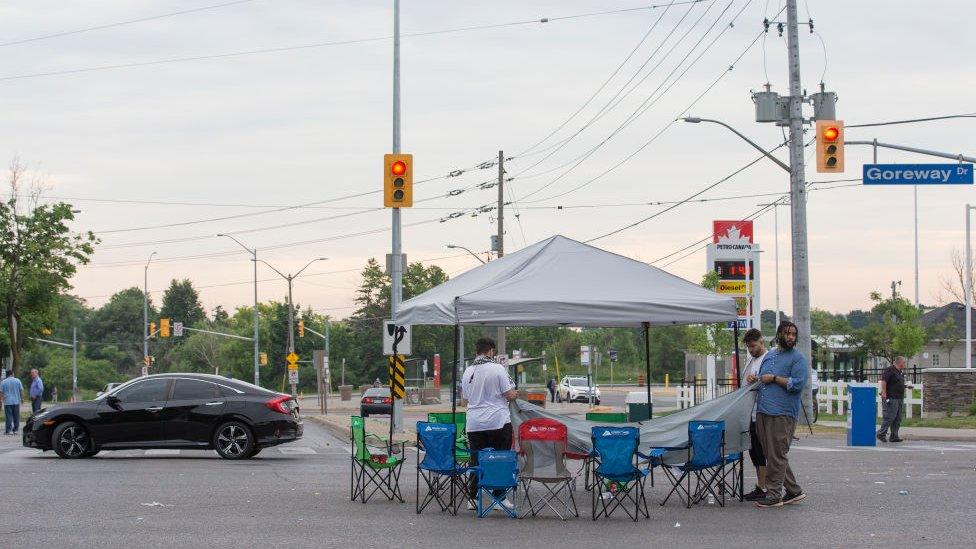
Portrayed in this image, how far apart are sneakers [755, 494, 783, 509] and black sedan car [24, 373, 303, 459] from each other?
388 inches

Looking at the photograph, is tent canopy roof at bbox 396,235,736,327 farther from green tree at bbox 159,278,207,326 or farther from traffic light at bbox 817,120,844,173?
green tree at bbox 159,278,207,326

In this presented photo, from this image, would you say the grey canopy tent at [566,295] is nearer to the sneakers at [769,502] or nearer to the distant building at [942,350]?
the sneakers at [769,502]

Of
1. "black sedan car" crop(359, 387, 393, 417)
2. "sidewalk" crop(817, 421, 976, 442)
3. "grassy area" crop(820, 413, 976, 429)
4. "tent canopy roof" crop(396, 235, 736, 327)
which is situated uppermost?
"tent canopy roof" crop(396, 235, 736, 327)

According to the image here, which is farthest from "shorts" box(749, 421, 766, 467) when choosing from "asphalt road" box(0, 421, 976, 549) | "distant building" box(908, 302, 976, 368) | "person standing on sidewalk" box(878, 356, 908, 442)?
"distant building" box(908, 302, 976, 368)

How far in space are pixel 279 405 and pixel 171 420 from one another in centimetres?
178

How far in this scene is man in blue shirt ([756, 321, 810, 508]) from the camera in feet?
44.9

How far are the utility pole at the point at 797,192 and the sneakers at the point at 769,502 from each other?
16.6m

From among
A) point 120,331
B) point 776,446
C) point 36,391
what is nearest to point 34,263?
point 36,391

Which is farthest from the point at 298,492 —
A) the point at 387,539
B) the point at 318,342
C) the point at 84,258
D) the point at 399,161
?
the point at 318,342

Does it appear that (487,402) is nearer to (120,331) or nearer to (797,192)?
(797,192)

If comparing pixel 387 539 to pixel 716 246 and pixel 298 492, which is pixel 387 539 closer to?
pixel 298 492

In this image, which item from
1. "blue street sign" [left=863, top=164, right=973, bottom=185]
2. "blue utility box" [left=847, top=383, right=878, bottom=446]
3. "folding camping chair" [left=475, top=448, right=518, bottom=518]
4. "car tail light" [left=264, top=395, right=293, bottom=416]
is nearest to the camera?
"folding camping chair" [left=475, top=448, right=518, bottom=518]

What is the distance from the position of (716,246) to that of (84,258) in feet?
74.1

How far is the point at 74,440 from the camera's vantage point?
70.7 feet
